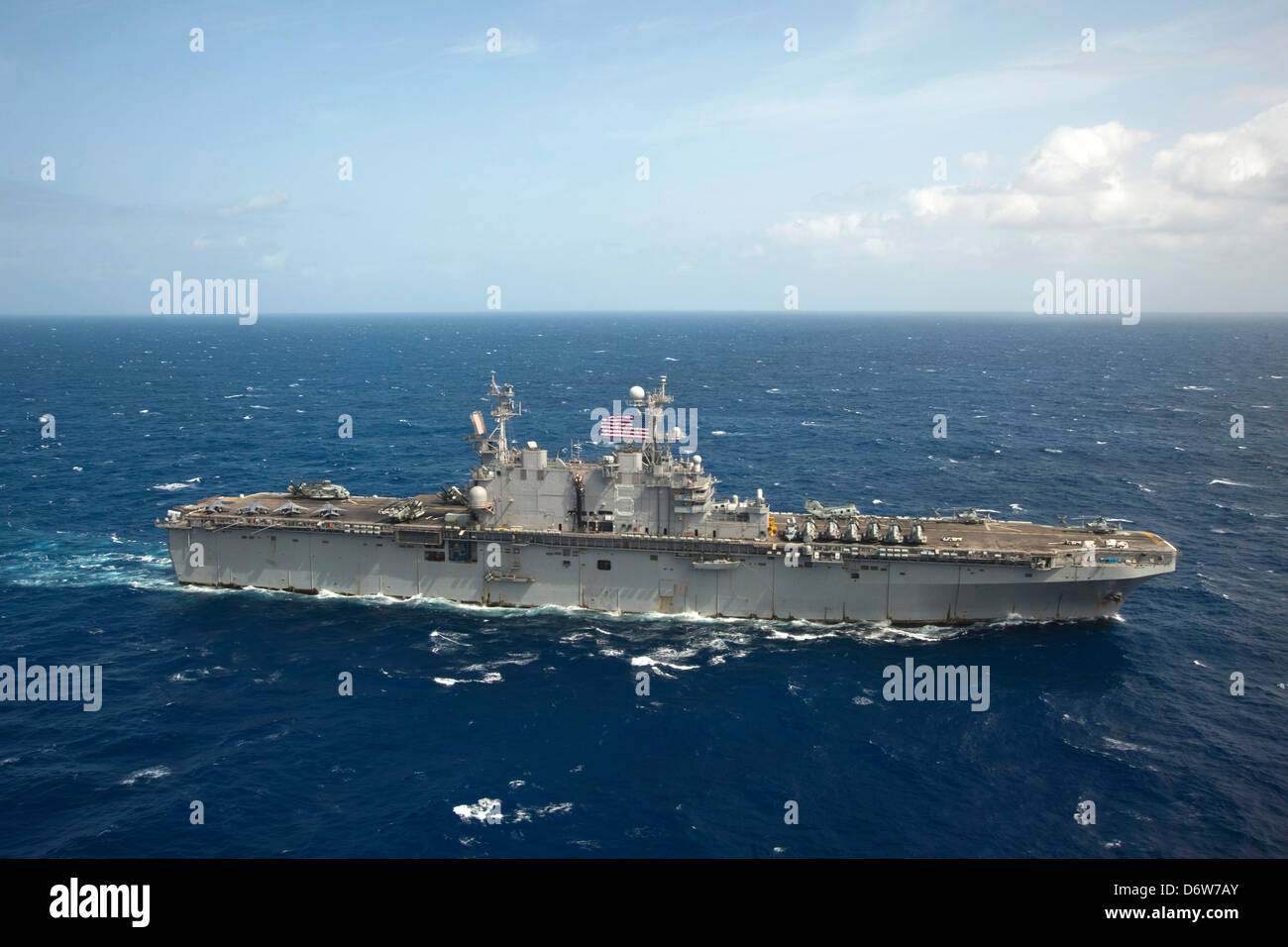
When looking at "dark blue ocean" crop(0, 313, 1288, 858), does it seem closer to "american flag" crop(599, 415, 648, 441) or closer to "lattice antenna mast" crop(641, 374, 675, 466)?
"lattice antenna mast" crop(641, 374, 675, 466)

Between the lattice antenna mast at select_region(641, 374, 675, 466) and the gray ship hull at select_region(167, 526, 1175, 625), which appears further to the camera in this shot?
the lattice antenna mast at select_region(641, 374, 675, 466)

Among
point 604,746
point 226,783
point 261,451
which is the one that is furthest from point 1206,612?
point 261,451

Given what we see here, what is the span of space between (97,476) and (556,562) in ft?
193

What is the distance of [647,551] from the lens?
5409 cm

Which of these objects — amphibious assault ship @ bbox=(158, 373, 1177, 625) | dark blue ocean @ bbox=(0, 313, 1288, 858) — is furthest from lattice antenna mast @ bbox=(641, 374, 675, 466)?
dark blue ocean @ bbox=(0, 313, 1288, 858)

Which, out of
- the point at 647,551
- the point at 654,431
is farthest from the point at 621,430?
the point at 647,551

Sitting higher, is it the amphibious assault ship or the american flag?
the american flag

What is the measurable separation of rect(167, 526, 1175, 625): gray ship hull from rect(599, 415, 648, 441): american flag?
6678 mm

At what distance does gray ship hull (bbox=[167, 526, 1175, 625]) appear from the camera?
170 feet

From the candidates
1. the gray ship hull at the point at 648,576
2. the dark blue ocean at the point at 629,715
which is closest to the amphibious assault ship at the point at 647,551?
the gray ship hull at the point at 648,576

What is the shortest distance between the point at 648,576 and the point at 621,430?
982cm

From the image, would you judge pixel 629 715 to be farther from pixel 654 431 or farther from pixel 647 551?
pixel 654 431
